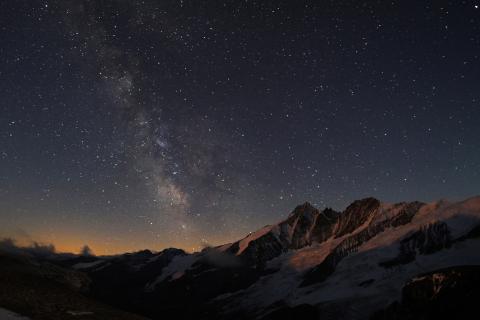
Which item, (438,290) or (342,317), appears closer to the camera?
(438,290)

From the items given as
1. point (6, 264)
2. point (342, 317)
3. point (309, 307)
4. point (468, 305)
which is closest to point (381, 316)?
point (342, 317)

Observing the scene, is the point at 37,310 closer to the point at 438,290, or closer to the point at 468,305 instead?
the point at 468,305

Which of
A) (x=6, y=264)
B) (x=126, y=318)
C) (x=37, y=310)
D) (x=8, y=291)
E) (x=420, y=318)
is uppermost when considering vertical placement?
(x=6, y=264)

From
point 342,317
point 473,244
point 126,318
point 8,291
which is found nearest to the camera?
point 8,291

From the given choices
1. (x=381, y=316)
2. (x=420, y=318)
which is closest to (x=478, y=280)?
(x=420, y=318)

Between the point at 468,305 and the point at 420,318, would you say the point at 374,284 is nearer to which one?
the point at 420,318

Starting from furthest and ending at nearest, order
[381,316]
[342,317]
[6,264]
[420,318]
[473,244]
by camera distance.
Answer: [473,244], [342,317], [381,316], [420,318], [6,264]

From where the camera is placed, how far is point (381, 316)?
150 metres

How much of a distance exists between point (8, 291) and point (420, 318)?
13977 centimetres

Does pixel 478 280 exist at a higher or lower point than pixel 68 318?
lower

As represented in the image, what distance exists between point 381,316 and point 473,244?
65.8m

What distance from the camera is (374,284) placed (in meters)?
192

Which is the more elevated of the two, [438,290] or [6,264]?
[6,264]

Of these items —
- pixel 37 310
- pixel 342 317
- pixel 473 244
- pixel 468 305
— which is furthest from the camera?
pixel 473 244
